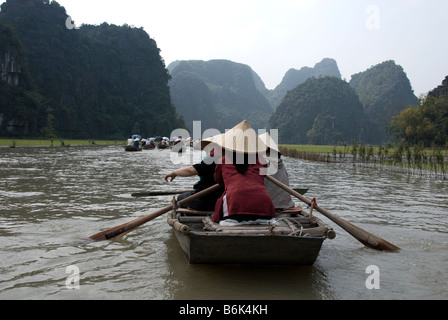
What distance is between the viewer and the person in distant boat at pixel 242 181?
3.15 metres

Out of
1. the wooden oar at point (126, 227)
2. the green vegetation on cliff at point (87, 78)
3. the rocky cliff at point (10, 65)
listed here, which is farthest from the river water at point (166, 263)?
the rocky cliff at point (10, 65)

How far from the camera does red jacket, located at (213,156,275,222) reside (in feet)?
10.3

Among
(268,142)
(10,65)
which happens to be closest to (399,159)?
(268,142)

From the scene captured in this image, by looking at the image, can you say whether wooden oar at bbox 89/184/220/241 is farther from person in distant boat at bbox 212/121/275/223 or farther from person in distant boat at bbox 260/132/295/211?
person in distant boat at bbox 260/132/295/211

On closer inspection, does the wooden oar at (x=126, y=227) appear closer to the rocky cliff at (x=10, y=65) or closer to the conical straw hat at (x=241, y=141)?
the conical straw hat at (x=241, y=141)

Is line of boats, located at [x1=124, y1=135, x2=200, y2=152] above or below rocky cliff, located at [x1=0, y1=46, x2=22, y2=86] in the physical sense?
below

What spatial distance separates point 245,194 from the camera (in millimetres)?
3135

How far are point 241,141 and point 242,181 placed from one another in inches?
18.8

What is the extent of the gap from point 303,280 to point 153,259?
55.4 inches

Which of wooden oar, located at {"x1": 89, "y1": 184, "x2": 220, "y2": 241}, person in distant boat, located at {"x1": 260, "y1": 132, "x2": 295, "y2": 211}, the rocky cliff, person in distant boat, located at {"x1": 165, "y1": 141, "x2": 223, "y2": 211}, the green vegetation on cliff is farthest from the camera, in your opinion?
the green vegetation on cliff

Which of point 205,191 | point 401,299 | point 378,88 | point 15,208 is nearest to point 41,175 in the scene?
point 15,208

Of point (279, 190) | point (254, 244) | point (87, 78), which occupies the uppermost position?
point (87, 78)

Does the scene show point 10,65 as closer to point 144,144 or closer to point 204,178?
point 144,144

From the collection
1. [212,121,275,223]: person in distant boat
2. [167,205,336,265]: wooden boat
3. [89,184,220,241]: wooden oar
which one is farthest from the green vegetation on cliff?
[167,205,336,265]: wooden boat
